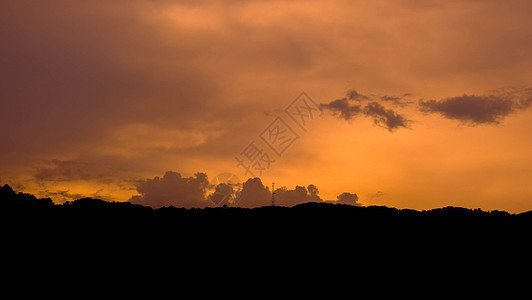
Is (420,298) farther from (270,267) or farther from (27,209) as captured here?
(27,209)

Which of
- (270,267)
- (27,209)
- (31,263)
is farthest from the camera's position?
(27,209)

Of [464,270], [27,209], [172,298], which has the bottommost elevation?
[172,298]

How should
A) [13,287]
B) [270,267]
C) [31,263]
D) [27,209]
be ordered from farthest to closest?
[27,209] < [270,267] < [31,263] < [13,287]

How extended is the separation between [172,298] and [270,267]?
19095 millimetres

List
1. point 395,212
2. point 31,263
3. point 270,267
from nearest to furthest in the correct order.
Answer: point 31,263 → point 270,267 → point 395,212

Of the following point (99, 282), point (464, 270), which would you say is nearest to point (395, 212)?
point (464, 270)

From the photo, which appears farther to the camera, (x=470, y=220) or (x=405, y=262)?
(x=470, y=220)

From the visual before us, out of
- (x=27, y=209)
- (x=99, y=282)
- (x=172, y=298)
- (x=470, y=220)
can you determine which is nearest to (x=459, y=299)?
(x=470, y=220)

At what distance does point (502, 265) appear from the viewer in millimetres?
97000

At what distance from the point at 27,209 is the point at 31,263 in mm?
17841

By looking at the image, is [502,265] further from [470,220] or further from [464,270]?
[470,220]

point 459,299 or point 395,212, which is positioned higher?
point 395,212

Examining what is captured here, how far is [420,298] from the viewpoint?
3620 inches

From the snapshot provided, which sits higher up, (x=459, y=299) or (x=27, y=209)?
(x=27, y=209)
